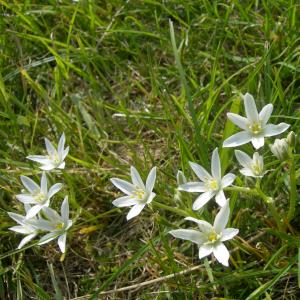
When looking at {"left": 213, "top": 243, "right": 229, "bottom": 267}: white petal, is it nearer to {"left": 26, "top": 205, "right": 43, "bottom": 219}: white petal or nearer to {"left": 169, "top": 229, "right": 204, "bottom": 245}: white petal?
{"left": 169, "top": 229, "right": 204, "bottom": 245}: white petal

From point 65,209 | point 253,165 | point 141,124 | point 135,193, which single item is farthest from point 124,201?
point 141,124

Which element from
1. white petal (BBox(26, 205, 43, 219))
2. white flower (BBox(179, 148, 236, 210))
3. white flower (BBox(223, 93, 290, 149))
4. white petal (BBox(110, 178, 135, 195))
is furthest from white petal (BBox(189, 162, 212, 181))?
white petal (BBox(26, 205, 43, 219))

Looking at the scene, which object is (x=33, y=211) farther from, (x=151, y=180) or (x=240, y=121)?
(x=240, y=121)

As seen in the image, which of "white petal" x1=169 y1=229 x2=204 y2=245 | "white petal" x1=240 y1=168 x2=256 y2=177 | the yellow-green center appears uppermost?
the yellow-green center

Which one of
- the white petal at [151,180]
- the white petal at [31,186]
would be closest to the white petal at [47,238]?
the white petal at [31,186]

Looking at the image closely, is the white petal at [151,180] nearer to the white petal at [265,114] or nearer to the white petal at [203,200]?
the white petal at [203,200]

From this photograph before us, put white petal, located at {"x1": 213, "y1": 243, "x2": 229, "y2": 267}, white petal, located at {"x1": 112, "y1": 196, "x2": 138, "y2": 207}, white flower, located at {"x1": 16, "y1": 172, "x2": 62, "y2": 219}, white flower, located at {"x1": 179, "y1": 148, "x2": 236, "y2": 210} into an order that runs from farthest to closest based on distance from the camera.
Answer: white flower, located at {"x1": 16, "y1": 172, "x2": 62, "y2": 219} → white petal, located at {"x1": 112, "y1": 196, "x2": 138, "y2": 207} → white flower, located at {"x1": 179, "y1": 148, "x2": 236, "y2": 210} → white petal, located at {"x1": 213, "y1": 243, "x2": 229, "y2": 267}
